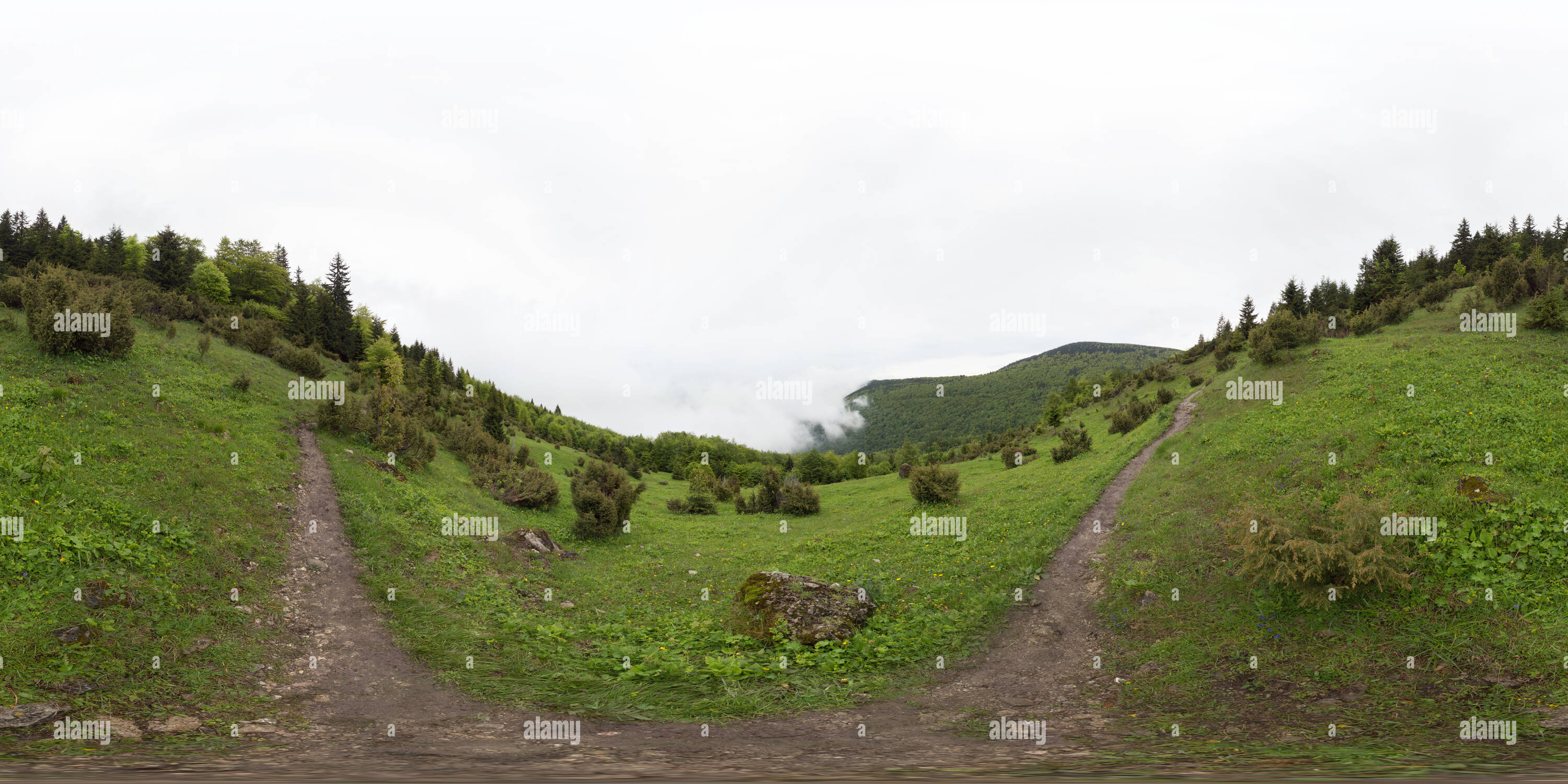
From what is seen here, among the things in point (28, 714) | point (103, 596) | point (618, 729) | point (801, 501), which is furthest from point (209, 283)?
point (618, 729)

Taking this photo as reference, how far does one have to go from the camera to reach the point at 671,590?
16.1 meters

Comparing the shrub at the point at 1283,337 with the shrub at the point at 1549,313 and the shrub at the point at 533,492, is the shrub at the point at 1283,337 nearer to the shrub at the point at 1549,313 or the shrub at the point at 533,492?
the shrub at the point at 1549,313

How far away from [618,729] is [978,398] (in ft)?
469

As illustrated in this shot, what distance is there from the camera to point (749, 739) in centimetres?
767

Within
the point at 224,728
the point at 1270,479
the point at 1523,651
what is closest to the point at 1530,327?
the point at 1270,479

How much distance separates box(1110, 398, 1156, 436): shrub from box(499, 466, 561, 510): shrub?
3325 cm

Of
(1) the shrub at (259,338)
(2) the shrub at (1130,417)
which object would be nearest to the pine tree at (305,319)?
(1) the shrub at (259,338)

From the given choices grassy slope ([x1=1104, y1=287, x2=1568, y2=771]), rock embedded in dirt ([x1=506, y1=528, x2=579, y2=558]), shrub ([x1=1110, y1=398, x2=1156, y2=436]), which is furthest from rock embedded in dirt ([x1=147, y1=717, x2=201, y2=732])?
shrub ([x1=1110, y1=398, x2=1156, y2=436])

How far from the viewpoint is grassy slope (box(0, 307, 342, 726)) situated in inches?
318

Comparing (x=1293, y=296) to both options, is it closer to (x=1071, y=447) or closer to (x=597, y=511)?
(x=1071, y=447)

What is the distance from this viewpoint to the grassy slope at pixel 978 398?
12838 centimetres

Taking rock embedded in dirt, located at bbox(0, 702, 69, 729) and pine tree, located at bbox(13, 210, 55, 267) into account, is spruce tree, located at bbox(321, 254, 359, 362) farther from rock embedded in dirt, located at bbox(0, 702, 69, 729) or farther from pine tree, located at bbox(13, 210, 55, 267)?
rock embedded in dirt, located at bbox(0, 702, 69, 729)

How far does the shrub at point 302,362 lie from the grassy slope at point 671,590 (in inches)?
368

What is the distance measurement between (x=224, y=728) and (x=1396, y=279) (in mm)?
82442
